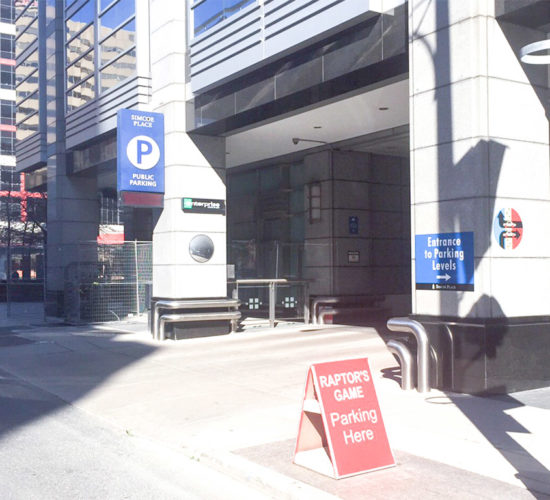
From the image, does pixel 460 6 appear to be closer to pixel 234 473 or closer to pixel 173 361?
pixel 234 473

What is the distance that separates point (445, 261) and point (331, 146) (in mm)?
10712

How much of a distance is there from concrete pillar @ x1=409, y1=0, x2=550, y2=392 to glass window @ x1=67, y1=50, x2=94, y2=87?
531 inches

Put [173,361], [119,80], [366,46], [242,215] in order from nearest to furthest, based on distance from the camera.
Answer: [366,46]
[173,361]
[119,80]
[242,215]

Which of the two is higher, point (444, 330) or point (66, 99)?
point (66, 99)

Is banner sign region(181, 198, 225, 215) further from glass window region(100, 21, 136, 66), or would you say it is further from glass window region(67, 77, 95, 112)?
glass window region(67, 77, 95, 112)

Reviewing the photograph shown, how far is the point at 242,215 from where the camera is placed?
2503 centimetres

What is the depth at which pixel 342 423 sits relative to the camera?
6023 millimetres

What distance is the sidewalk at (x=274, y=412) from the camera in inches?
231

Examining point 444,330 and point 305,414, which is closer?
point 305,414

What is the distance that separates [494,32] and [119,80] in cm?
1227

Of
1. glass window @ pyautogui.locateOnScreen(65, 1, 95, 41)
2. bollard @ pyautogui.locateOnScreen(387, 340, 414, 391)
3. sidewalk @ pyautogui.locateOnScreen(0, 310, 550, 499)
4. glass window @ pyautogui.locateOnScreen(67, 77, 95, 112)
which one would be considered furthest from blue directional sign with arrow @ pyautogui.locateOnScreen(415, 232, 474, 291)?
glass window @ pyautogui.locateOnScreen(65, 1, 95, 41)

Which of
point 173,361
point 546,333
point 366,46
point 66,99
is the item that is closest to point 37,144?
point 66,99

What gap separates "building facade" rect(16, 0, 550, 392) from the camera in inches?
374

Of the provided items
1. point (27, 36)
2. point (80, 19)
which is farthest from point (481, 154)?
point (27, 36)
